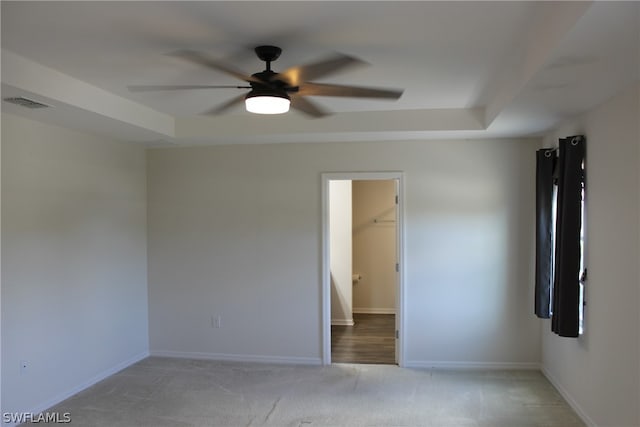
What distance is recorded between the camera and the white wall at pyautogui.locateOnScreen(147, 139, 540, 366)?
15.3 ft

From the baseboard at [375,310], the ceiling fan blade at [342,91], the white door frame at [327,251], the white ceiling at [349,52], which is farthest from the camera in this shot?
the baseboard at [375,310]

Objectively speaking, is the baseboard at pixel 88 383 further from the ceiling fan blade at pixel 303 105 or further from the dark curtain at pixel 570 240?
the dark curtain at pixel 570 240

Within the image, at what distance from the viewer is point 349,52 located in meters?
2.76

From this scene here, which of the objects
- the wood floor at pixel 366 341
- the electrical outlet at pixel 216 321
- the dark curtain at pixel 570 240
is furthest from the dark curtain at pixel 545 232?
the electrical outlet at pixel 216 321

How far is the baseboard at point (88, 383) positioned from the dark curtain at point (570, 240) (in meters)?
4.01

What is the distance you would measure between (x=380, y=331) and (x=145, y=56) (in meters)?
4.53

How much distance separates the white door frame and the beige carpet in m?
0.25

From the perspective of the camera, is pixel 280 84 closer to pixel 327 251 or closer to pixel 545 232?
pixel 327 251

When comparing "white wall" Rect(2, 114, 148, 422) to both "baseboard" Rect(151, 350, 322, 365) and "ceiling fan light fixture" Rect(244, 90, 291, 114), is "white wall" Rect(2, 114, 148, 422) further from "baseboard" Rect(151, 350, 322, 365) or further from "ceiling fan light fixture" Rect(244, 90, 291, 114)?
"ceiling fan light fixture" Rect(244, 90, 291, 114)

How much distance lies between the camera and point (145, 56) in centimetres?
281

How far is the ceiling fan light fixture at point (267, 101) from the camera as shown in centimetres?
262

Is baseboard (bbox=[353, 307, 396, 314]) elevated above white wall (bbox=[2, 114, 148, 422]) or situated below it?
below

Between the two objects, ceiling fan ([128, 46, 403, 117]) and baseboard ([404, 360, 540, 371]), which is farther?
baseboard ([404, 360, 540, 371])

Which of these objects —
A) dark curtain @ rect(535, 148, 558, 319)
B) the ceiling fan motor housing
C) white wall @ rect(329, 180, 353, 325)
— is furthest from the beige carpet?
the ceiling fan motor housing
